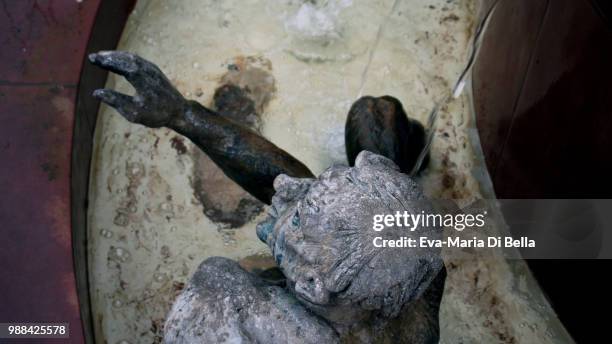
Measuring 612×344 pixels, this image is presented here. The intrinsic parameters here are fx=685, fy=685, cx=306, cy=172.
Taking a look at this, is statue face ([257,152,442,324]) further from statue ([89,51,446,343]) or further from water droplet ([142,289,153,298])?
water droplet ([142,289,153,298])

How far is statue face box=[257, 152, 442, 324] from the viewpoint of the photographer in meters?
1.39

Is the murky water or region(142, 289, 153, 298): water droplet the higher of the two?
the murky water

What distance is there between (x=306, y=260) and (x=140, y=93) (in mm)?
740

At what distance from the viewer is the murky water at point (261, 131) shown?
2666 millimetres

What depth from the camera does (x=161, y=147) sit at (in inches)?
115

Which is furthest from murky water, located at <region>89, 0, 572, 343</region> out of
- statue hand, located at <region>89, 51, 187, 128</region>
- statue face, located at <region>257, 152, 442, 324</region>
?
statue face, located at <region>257, 152, 442, 324</region>

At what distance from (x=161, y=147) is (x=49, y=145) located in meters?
0.52

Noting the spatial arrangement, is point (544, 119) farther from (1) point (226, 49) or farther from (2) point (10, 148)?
(2) point (10, 148)

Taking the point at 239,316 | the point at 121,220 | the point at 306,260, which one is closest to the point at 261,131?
the point at 121,220

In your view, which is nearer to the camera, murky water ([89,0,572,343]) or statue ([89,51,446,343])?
statue ([89,51,446,343])

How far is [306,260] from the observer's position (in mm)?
1429

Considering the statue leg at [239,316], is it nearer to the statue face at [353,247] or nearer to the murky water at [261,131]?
the statue face at [353,247]

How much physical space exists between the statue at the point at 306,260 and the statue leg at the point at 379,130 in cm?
40

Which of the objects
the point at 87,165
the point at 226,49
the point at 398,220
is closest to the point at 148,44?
the point at 226,49
